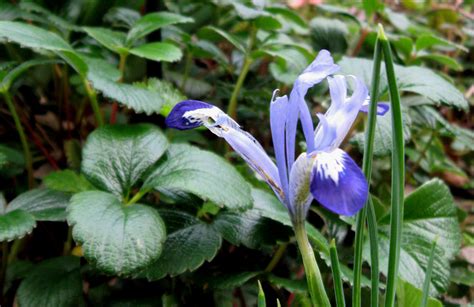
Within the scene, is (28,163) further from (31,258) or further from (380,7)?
(380,7)

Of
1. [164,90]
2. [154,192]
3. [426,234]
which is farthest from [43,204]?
[426,234]

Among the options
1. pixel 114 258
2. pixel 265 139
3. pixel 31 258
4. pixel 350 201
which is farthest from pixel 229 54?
pixel 350 201

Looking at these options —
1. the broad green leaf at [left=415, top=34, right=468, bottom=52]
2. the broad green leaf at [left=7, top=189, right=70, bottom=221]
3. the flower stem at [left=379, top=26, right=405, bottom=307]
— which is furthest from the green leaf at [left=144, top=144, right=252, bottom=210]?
the broad green leaf at [left=415, top=34, right=468, bottom=52]

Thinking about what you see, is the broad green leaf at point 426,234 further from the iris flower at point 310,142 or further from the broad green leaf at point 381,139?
the iris flower at point 310,142

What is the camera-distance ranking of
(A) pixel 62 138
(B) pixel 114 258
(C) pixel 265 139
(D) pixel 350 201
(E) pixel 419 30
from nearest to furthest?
(D) pixel 350 201, (B) pixel 114 258, (A) pixel 62 138, (C) pixel 265 139, (E) pixel 419 30

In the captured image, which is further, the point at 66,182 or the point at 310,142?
the point at 66,182

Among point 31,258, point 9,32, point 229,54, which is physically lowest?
point 31,258

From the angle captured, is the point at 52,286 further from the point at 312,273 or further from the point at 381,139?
the point at 381,139

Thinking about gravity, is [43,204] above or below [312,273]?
below

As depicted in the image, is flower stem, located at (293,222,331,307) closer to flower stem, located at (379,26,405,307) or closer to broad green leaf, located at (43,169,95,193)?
flower stem, located at (379,26,405,307)
